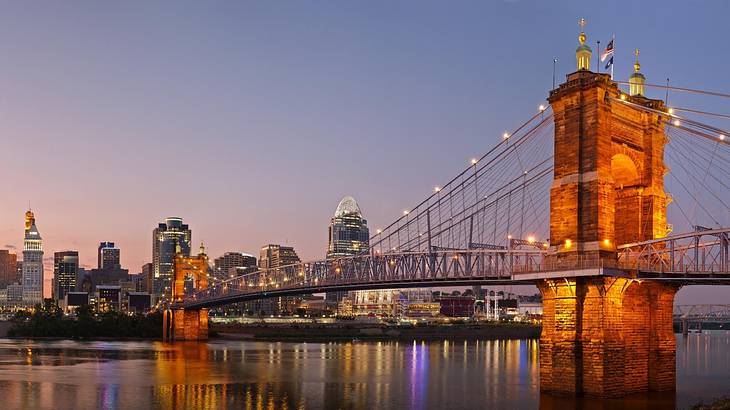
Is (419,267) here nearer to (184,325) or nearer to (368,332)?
(184,325)

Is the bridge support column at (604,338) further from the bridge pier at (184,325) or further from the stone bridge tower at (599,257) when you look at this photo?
the bridge pier at (184,325)

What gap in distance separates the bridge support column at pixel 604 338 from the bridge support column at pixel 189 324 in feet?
290

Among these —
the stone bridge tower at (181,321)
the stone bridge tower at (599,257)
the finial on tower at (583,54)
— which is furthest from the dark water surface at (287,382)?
the stone bridge tower at (181,321)

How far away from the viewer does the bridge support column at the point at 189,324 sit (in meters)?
124

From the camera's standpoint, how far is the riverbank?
15075 cm

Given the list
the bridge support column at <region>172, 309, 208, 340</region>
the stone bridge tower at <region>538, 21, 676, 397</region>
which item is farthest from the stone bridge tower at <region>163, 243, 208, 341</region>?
the stone bridge tower at <region>538, 21, 676, 397</region>

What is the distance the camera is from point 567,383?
43344 mm

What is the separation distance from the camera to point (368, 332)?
6590 inches

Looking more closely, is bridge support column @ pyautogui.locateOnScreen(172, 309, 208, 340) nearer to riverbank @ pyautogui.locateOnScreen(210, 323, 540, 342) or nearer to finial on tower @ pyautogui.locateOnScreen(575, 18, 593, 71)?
riverbank @ pyautogui.locateOnScreen(210, 323, 540, 342)

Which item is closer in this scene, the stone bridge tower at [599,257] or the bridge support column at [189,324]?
the stone bridge tower at [599,257]

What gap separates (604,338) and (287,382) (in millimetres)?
23303

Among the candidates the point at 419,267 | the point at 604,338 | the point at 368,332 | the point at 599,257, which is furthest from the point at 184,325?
the point at 599,257

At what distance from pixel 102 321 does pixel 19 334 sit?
1353 centimetres

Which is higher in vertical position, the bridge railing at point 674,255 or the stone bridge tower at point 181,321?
the bridge railing at point 674,255
